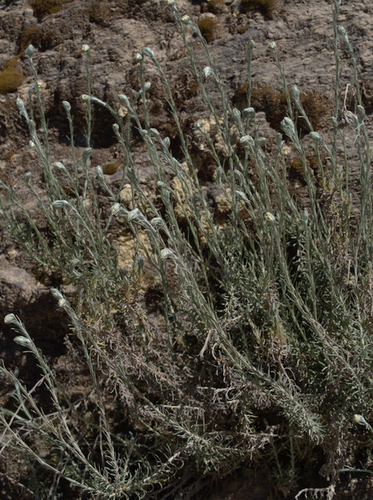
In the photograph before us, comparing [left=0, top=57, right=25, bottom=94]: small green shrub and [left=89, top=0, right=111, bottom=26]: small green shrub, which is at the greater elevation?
[left=89, top=0, right=111, bottom=26]: small green shrub

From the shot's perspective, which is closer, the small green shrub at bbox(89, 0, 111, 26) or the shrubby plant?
the shrubby plant

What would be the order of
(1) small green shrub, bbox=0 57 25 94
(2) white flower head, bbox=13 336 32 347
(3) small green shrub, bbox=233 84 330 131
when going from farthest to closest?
(1) small green shrub, bbox=0 57 25 94
(3) small green shrub, bbox=233 84 330 131
(2) white flower head, bbox=13 336 32 347

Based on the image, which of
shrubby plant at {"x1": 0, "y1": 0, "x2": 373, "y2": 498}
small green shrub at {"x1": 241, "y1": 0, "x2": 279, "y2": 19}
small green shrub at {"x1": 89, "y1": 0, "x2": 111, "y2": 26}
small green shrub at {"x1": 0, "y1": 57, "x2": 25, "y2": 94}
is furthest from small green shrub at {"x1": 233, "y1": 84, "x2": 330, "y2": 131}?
small green shrub at {"x1": 0, "y1": 57, "x2": 25, "y2": 94}

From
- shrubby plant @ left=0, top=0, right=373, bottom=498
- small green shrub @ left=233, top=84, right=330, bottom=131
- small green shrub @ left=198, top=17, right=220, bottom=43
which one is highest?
small green shrub @ left=198, top=17, right=220, bottom=43

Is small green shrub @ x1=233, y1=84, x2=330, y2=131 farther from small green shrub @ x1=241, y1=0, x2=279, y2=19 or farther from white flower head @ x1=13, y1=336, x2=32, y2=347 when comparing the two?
white flower head @ x1=13, y1=336, x2=32, y2=347

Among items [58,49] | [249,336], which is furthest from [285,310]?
[58,49]

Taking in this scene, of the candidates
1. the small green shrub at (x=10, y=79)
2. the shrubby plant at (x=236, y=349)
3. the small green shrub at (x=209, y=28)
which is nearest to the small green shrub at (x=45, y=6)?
the small green shrub at (x=10, y=79)

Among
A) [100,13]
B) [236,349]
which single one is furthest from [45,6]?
[236,349]

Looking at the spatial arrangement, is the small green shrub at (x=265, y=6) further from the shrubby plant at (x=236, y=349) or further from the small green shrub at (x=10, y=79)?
the small green shrub at (x=10, y=79)

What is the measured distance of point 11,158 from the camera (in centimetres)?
307

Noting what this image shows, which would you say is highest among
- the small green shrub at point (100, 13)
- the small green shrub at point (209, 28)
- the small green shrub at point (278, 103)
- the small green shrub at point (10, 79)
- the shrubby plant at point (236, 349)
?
the small green shrub at point (100, 13)

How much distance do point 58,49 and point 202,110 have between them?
150 cm

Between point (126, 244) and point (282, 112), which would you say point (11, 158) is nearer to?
point (126, 244)

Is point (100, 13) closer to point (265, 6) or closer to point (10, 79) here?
point (10, 79)
